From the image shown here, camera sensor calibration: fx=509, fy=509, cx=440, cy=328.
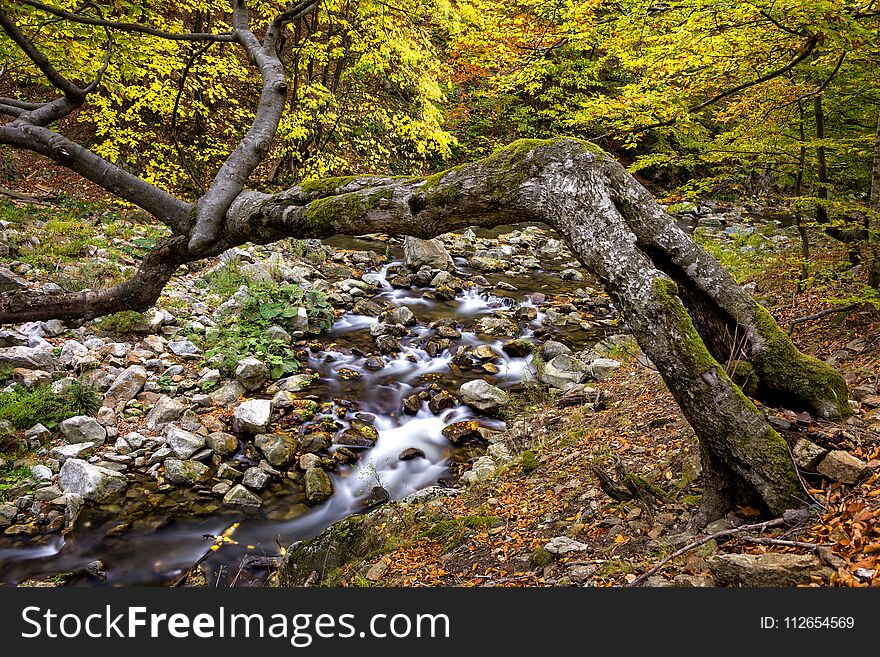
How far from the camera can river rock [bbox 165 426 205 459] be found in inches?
246

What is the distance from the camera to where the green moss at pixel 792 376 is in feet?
10.2

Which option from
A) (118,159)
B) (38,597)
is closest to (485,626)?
(38,597)

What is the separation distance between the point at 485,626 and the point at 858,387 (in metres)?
3.29

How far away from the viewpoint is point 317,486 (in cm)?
601

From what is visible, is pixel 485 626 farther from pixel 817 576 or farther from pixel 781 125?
pixel 781 125

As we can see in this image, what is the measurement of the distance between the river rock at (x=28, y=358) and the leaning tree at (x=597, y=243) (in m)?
3.64

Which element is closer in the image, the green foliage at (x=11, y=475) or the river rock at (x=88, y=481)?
the green foliage at (x=11, y=475)

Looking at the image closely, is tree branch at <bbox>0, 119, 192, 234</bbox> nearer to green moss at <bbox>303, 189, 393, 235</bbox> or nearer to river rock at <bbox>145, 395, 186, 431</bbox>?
green moss at <bbox>303, 189, 393, 235</bbox>

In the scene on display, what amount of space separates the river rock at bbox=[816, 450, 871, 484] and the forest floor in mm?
42

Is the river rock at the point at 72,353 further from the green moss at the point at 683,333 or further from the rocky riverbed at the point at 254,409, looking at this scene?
the green moss at the point at 683,333

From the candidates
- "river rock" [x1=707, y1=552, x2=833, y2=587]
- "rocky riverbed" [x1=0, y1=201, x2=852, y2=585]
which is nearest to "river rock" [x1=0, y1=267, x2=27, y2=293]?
"rocky riverbed" [x1=0, y1=201, x2=852, y2=585]

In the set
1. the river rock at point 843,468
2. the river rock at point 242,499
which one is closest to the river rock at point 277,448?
the river rock at point 242,499

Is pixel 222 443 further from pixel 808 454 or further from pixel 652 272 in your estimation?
pixel 808 454

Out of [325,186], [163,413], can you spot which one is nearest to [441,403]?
[163,413]
